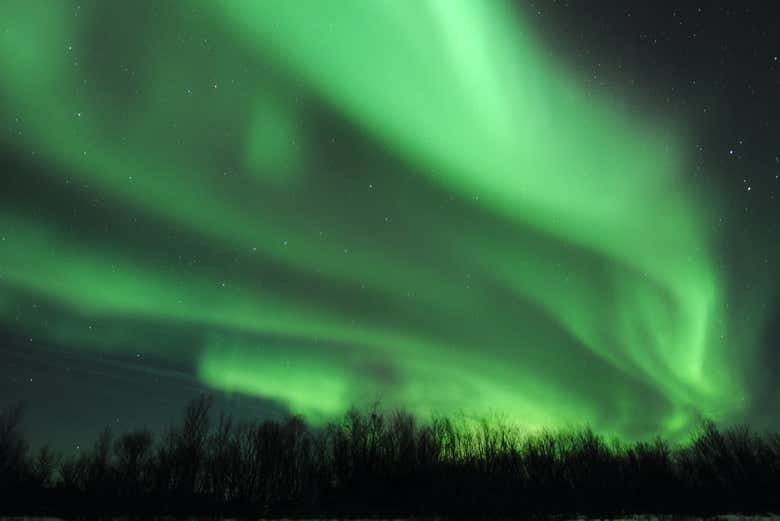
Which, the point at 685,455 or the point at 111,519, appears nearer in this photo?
the point at 111,519

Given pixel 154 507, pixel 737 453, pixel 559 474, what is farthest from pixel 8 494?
pixel 737 453

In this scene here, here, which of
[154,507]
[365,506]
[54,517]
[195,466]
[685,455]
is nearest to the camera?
[54,517]

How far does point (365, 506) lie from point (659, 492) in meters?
45.3

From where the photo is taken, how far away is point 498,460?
81.1 metres

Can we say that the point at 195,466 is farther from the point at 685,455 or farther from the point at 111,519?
the point at 685,455

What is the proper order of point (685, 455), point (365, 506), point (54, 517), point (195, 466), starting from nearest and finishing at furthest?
1. point (54, 517)
2. point (365, 506)
3. point (195, 466)
4. point (685, 455)

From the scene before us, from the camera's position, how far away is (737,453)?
8262 centimetres

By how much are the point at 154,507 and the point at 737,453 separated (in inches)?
3418

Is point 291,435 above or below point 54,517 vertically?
→ above

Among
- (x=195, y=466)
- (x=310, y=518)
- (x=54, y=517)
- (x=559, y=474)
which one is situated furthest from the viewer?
(x=559, y=474)

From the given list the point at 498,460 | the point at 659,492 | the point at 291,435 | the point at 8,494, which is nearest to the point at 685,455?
the point at 659,492

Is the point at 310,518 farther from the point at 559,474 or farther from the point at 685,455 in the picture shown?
the point at 685,455

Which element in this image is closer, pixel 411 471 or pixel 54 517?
pixel 54 517

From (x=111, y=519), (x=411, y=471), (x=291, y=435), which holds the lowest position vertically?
(x=111, y=519)
